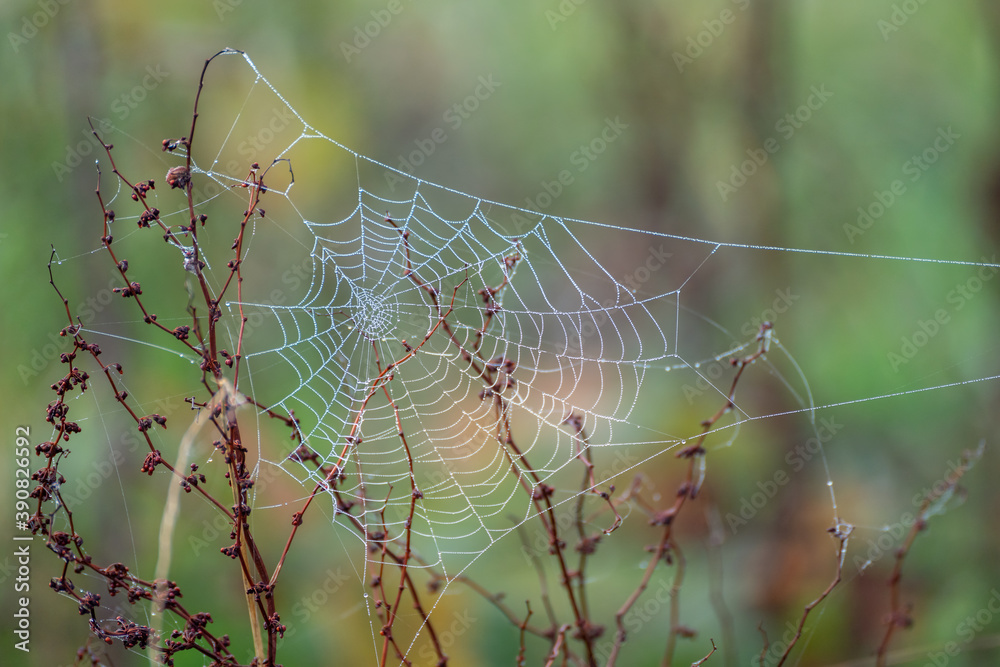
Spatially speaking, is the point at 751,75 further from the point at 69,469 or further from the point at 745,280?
the point at 69,469

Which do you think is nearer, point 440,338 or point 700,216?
point 440,338

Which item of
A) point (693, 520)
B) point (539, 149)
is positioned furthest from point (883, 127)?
point (693, 520)

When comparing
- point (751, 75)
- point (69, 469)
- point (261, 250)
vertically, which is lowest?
point (69, 469)

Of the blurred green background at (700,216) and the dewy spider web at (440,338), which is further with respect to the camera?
the dewy spider web at (440,338)

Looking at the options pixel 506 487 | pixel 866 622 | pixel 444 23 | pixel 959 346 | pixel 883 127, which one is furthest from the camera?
pixel 444 23

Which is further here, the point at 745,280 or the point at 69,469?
the point at 745,280

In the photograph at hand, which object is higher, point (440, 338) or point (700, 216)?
point (700, 216)

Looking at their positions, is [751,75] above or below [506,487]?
above

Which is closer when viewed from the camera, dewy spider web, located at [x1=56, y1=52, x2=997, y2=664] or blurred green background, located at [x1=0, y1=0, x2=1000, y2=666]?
blurred green background, located at [x1=0, y1=0, x2=1000, y2=666]
